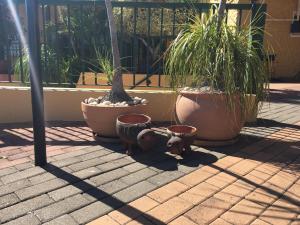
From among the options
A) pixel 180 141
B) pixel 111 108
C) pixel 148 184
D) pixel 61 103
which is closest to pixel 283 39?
pixel 61 103

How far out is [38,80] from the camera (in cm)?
292

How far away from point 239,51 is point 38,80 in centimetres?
191

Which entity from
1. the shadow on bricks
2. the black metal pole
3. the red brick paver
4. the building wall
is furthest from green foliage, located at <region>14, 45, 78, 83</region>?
the building wall

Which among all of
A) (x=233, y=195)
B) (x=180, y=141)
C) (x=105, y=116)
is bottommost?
(x=233, y=195)

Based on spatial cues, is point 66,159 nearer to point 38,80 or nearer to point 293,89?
point 38,80

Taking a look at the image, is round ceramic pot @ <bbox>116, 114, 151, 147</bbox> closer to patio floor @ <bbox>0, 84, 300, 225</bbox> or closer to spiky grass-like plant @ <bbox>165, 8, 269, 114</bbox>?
patio floor @ <bbox>0, 84, 300, 225</bbox>

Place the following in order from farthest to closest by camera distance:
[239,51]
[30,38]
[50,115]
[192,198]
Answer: [50,115]
[239,51]
[30,38]
[192,198]

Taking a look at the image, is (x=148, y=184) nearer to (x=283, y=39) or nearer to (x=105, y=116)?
(x=105, y=116)

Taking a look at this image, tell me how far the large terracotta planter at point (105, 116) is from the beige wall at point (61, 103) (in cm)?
85

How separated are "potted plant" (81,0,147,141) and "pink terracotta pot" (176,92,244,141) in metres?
0.53

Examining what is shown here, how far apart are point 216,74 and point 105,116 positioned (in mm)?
1209

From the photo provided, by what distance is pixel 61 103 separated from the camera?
15.1ft

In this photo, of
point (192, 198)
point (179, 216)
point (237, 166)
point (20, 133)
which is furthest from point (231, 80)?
point (20, 133)

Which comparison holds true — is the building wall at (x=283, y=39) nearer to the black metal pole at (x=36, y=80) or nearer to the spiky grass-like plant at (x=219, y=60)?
the spiky grass-like plant at (x=219, y=60)
